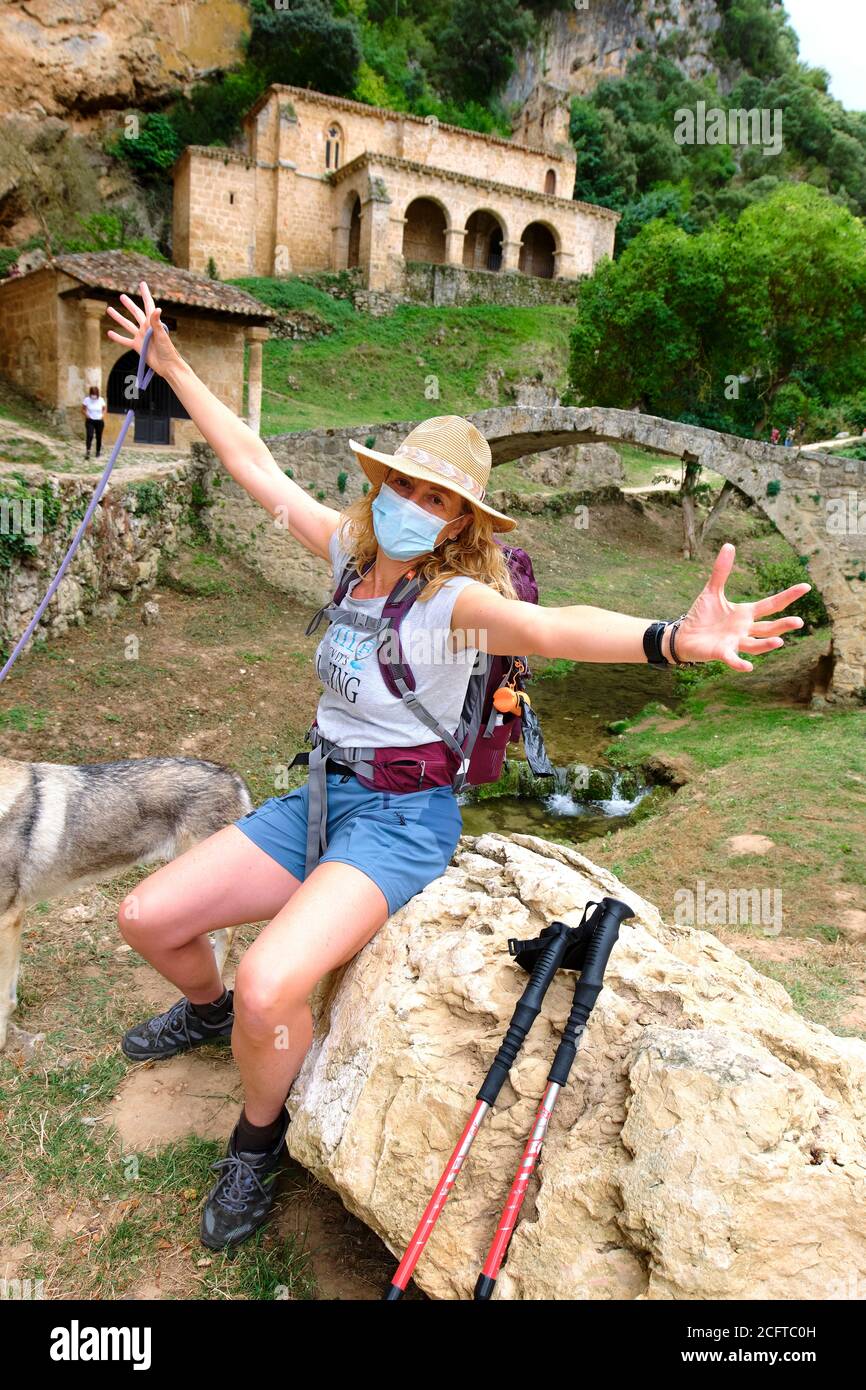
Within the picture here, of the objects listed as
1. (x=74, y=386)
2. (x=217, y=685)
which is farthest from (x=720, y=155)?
(x=217, y=685)

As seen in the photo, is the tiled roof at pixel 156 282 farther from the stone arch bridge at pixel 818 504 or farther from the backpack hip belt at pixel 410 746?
the backpack hip belt at pixel 410 746

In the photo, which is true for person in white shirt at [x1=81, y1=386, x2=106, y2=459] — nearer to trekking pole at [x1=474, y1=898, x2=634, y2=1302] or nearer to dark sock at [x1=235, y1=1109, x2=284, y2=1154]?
dark sock at [x1=235, y1=1109, x2=284, y2=1154]

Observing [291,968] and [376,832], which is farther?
[376,832]

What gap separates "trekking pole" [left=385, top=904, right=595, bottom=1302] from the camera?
224 cm

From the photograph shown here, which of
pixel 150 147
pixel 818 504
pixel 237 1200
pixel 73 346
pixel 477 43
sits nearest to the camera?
pixel 237 1200

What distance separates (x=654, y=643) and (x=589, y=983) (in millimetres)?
1018

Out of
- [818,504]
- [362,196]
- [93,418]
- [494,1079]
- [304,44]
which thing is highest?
[304,44]

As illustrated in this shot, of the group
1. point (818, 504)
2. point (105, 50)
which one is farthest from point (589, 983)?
point (105, 50)

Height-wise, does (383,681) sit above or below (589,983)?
above

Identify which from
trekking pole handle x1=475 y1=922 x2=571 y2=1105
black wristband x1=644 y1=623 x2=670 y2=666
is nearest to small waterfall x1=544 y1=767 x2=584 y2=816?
trekking pole handle x1=475 y1=922 x2=571 y2=1105

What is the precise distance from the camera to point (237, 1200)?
2920mm

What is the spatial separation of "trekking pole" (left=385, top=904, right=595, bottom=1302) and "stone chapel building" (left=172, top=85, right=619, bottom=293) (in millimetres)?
35624

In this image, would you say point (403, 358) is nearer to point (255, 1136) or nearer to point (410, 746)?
point (410, 746)

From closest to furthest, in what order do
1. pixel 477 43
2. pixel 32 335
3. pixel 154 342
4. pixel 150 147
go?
pixel 154 342 → pixel 32 335 → pixel 150 147 → pixel 477 43
